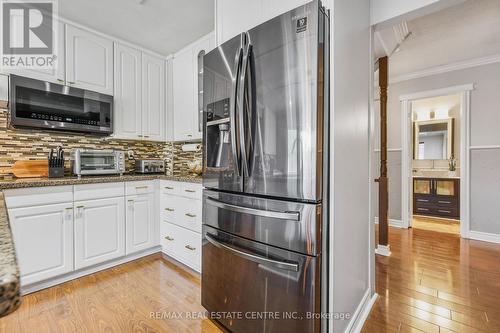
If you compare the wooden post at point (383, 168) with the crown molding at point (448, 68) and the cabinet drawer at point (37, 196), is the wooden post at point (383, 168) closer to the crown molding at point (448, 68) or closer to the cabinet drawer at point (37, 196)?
the crown molding at point (448, 68)

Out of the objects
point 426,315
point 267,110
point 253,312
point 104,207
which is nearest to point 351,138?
point 267,110

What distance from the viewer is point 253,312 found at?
1.43 meters

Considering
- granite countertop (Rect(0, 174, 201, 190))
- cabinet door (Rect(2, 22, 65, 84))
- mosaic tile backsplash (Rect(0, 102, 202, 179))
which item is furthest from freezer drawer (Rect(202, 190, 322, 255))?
cabinet door (Rect(2, 22, 65, 84))

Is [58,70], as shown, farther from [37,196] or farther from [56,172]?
[37,196]

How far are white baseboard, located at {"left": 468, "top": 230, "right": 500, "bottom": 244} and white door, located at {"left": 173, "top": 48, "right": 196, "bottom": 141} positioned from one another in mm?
4248

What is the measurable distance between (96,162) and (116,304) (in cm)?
148

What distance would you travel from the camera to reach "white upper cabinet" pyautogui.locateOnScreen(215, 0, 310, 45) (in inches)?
58.5

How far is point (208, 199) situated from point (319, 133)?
0.92m

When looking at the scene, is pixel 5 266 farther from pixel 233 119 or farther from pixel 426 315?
pixel 426 315

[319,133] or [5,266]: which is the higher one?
[319,133]
